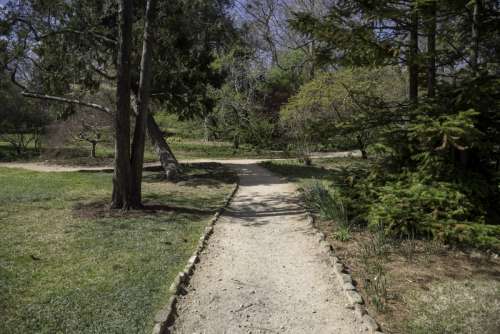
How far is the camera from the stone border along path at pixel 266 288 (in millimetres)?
3795

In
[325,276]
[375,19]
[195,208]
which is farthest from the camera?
[195,208]

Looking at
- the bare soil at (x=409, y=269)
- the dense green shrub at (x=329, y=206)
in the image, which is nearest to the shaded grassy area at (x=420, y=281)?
the bare soil at (x=409, y=269)

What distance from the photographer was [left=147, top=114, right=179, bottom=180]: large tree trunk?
14.7 m

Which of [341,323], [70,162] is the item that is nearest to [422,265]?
[341,323]

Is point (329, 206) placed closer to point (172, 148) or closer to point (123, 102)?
point (123, 102)

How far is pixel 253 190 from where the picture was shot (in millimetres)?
11945

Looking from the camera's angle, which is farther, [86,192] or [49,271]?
[86,192]

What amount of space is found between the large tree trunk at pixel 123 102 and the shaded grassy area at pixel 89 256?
0.88 meters

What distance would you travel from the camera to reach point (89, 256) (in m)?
5.62

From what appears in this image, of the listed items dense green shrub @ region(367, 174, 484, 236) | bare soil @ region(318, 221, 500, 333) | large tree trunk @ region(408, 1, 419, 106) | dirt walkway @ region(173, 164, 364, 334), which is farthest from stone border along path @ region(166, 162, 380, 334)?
large tree trunk @ region(408, 1, 419, 106)

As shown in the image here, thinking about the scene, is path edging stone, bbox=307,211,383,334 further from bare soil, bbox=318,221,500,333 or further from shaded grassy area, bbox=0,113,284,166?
shaded grassy area, bbox=0,113,284,166

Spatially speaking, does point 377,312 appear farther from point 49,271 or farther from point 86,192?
point 86,192

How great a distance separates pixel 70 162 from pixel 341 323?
64.1 feet

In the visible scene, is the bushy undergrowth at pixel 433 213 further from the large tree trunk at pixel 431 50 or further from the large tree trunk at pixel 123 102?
the large tree trunk at pixel 123 102
